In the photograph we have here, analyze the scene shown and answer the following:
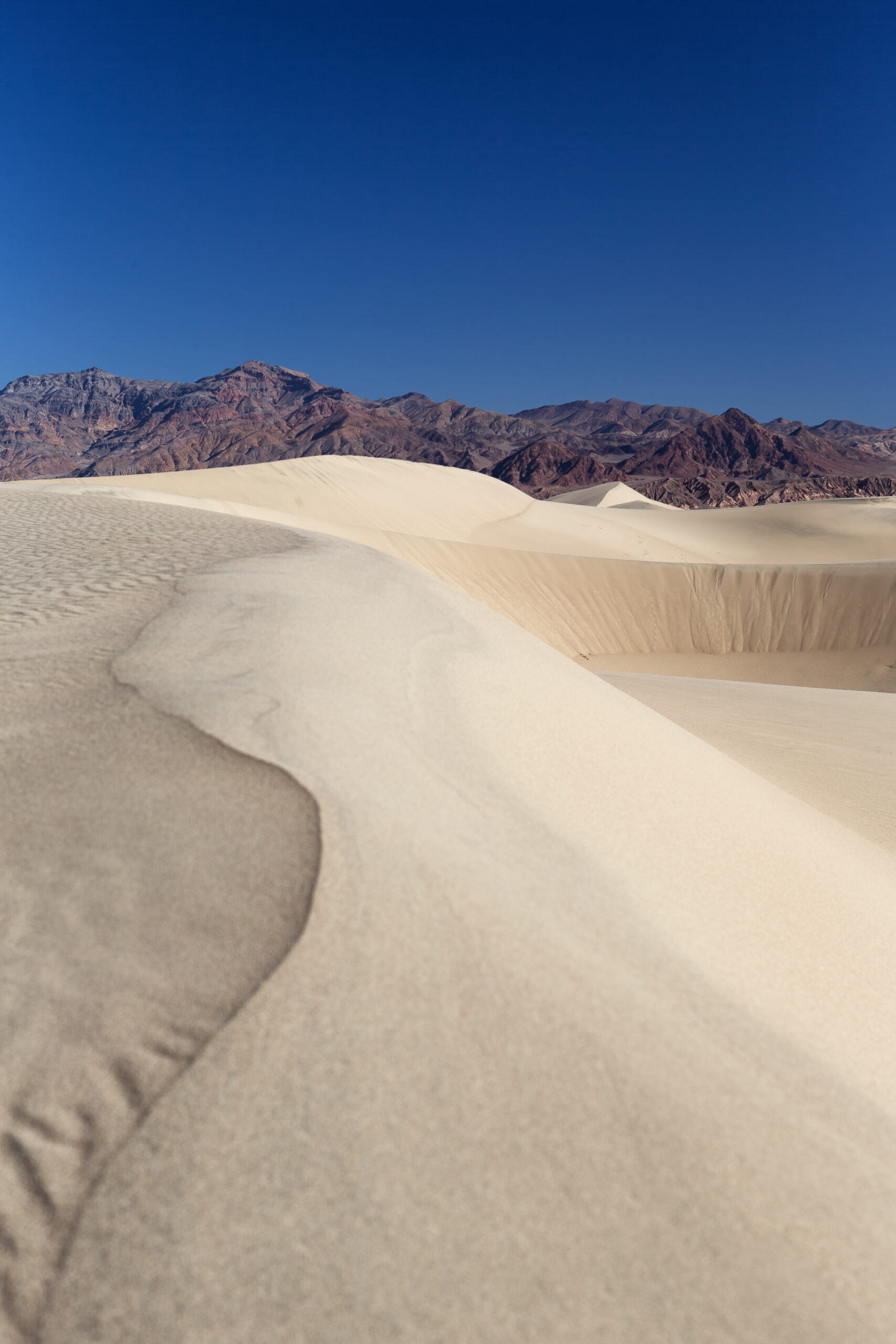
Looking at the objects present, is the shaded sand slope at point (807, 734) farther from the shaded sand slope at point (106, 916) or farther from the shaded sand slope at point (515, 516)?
the shaded sand slope at point (515, 516)

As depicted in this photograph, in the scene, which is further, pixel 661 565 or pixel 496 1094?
pixel 661 565

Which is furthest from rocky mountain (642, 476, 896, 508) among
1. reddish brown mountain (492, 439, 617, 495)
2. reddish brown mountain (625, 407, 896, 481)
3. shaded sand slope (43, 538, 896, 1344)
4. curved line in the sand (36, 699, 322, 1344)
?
curved line in the sand (36, 699, 322, 1344)

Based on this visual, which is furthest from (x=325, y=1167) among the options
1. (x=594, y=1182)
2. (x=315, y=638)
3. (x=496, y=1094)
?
(x=315, y=638)

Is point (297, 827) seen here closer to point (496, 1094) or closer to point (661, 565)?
point (496, 1094)

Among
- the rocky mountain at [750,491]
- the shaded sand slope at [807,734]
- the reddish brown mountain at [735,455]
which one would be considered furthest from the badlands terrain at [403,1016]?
the reddish brown mountain at [735,455]

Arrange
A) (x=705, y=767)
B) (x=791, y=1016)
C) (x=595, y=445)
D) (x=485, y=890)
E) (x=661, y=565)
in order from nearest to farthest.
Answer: (x=485, y=890) → (x=791, y=1016) → (x=705, y=767) → (x=661, y=565) → (x=595, y=445)

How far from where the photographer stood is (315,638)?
3918 millimetres

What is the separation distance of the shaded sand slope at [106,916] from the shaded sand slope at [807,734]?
4.73 meters

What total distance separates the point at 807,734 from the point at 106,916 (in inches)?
285

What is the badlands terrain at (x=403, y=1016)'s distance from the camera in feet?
4.64

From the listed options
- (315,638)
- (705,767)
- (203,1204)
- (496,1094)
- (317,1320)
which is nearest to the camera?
(317,1320)

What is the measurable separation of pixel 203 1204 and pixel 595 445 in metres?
155

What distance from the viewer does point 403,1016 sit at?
5.92 ft

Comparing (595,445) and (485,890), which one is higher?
(595,445)
